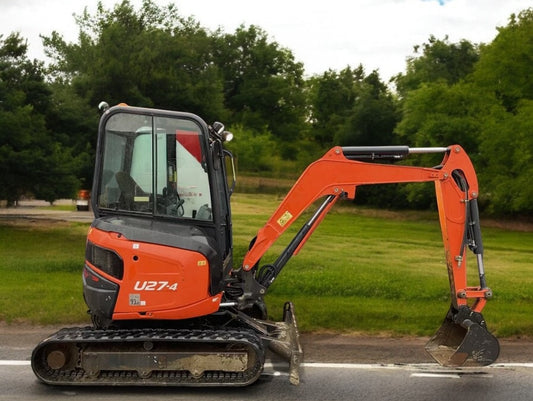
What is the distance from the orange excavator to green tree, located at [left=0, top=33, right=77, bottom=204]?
12508mm

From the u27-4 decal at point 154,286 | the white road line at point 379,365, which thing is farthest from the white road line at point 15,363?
the u27-4 decal at point 154,286

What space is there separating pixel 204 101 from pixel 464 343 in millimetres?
21528

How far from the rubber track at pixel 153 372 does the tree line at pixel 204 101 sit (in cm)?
1297

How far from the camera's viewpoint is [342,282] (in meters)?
13.2

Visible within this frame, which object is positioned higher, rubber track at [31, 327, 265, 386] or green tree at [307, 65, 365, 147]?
green tree at [307, 65, 365, 147]

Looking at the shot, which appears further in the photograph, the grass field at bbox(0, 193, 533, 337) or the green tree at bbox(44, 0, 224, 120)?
the green tree at bbox(44, 0, 224, 120)

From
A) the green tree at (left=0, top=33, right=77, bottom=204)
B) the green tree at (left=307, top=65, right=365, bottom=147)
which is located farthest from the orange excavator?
the green tree at (left=307, top=65, right=365, bottom=147)

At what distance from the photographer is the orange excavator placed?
23.1 feet

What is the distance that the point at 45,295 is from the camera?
38.4 ft

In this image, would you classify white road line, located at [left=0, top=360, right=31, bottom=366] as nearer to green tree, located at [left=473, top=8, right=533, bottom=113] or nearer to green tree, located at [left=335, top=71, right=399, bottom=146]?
green tree, located at [left=473, top=8, right=533, bottom=113]

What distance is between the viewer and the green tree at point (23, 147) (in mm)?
19000

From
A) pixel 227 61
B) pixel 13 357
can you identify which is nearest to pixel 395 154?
pixel 13 357

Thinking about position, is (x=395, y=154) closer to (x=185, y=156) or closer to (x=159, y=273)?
(x=185, y=156)

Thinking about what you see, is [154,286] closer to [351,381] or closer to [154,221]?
[154,221]
